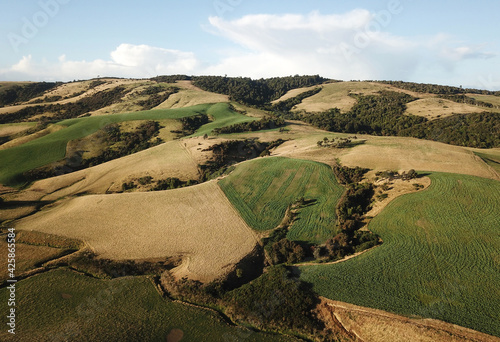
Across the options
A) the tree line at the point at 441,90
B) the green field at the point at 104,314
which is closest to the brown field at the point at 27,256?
the green field at the point at 104,314

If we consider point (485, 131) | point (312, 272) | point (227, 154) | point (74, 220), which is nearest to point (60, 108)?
point (227, 154)

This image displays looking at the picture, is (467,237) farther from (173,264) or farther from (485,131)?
(485,131)

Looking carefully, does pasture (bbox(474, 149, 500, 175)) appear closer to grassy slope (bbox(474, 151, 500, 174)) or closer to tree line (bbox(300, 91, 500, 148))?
grassy slope (bbox(474, 151, 500, 174))

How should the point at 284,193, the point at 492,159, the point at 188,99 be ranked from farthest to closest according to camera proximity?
the point at 188,99, the point at 492,159, the point at 284,193

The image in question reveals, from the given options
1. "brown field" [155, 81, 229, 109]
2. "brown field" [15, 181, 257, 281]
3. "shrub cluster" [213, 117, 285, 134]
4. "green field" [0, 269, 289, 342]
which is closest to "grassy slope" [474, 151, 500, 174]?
"brown field" [15, 181, 257, 281]

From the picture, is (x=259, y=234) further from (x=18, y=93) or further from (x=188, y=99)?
(x=18, y=93)

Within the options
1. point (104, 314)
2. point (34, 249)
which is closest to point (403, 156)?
point (104, 314)
